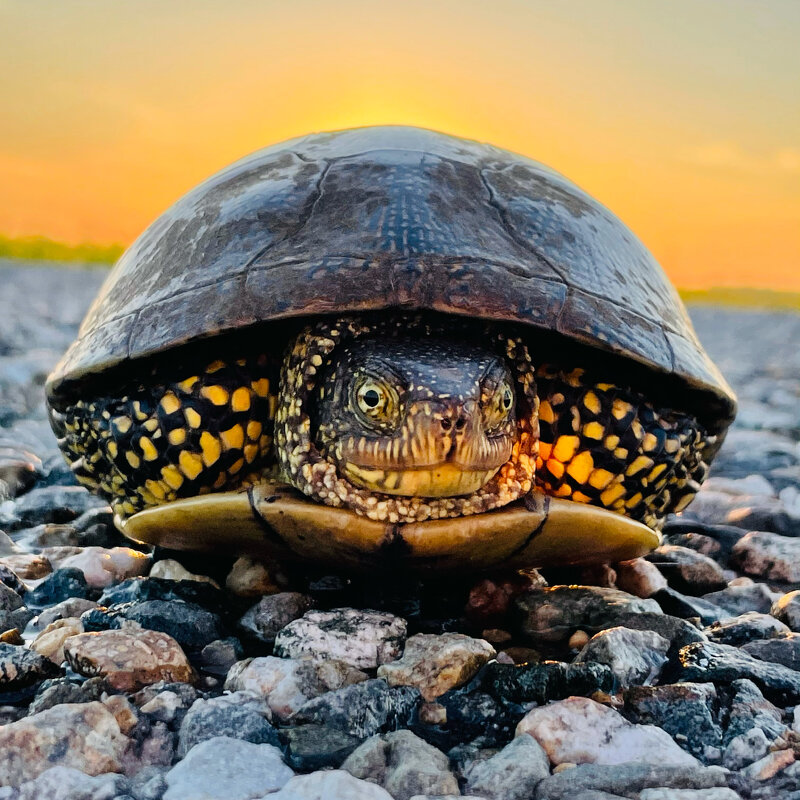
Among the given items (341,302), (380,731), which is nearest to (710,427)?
(341,302)

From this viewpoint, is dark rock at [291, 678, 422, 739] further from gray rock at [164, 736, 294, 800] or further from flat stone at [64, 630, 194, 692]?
flat stone at [64, 630, 194, 692]

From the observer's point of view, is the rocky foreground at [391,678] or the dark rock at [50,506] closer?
the rocky foreground at [391,678]

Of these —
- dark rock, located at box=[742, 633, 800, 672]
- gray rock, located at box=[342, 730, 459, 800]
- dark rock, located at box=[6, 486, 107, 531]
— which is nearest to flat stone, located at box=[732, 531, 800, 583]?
dark rock, located at box=[742, 633, 800, 672]

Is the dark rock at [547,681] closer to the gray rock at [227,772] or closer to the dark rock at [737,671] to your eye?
the dark rock at [737,671]

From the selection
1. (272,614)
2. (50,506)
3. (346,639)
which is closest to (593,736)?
(346,639)

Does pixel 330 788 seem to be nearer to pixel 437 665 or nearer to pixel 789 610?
pixel 437 665

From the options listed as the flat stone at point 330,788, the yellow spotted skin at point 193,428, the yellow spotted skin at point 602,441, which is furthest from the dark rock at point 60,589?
the yellow spotted skin at point 602,441
